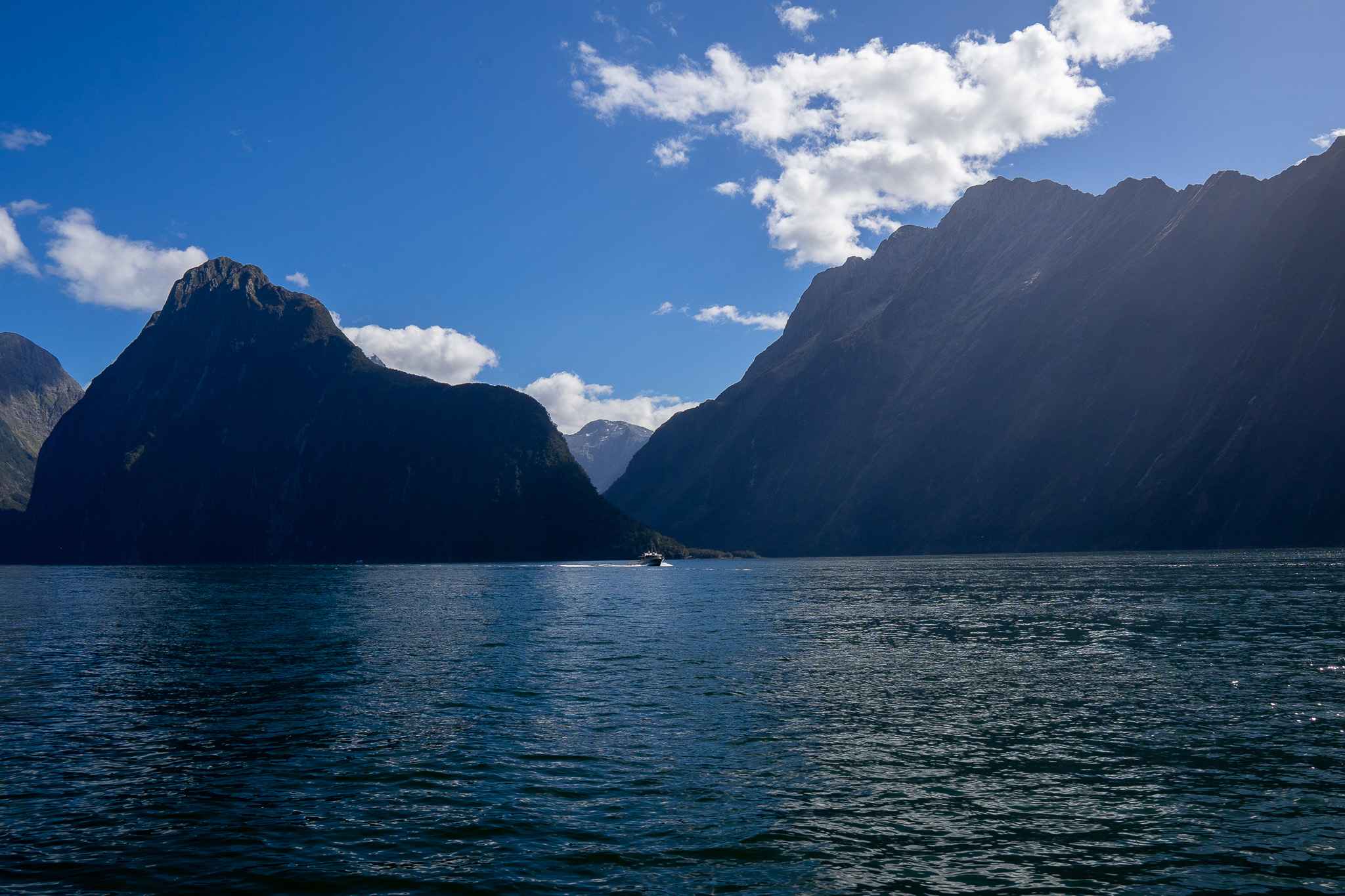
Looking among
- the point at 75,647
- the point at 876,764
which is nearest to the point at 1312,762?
the point at 876,764

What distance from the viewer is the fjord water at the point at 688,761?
66.5ft

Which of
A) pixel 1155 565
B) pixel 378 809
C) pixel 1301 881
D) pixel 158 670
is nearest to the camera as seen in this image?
pixel 1301 881

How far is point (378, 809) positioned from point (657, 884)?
991cm

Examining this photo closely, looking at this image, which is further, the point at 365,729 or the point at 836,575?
the point at 836,575

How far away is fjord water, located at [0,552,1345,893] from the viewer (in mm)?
20281

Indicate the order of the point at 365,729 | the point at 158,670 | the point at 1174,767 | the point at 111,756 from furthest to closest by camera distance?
1. the point at 158,670
2. the point at 365,729
3. the point at 111,756
4. the point at 1174,767

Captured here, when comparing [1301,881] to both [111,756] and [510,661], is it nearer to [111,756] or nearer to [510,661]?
[111,756]

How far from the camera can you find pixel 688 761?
96.7 feet

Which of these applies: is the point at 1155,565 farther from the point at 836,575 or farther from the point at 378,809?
the point at 378,809

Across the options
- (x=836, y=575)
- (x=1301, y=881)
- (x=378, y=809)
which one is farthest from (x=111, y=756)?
(x=836, y=575)

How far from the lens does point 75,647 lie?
2480 inches

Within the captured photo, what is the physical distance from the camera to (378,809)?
2489 centimetres

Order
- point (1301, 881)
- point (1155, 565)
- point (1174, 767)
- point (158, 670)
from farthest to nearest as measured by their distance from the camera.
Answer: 1. point (1155, 565)
2. point (158, 670)
3. point (1174, 767)
4. point (1301, 881)

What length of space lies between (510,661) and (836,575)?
472 ft
